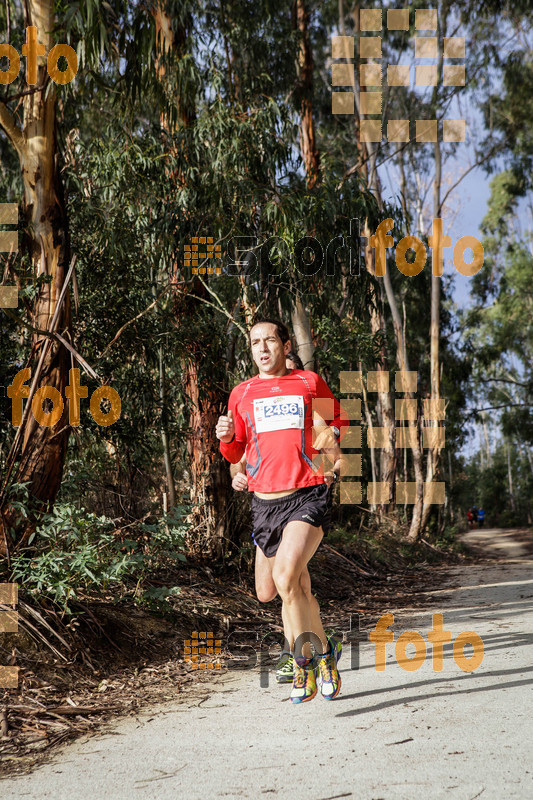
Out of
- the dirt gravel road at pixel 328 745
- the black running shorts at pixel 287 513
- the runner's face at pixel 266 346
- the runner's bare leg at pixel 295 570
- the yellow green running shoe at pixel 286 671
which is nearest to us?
the dirt gravel road at pixel 328 745

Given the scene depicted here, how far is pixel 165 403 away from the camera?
689 centimetres

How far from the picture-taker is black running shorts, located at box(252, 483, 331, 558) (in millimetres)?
3773

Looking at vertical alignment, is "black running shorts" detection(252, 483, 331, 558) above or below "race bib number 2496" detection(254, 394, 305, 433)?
below

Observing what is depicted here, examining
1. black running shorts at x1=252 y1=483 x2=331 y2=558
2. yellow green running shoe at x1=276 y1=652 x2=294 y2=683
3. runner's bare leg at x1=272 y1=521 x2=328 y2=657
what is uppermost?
black running shorts at x1=252 y1=483 x2=331 y2=558

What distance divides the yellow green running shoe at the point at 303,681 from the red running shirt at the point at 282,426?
826 mm

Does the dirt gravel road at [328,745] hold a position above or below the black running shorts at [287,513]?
below

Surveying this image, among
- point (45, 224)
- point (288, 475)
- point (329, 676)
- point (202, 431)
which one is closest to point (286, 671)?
point (329, 676)

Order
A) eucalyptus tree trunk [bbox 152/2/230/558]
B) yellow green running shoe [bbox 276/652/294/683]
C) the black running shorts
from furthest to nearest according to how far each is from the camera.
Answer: eucalyptus tree trunk [bbox 152/2/230/558]
yellow green running shoe [bbox 276/652/294/683]
the black running shorts

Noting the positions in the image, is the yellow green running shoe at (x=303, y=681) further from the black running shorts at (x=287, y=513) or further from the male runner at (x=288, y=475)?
the black running shorts at (x=287, y=513)

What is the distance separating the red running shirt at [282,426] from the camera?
386 cm

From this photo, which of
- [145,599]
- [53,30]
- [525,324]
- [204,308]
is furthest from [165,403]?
[525,324]

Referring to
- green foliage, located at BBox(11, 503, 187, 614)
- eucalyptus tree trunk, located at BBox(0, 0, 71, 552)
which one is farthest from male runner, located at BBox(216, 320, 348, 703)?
eucalyptus tree trunk, located at BBox(0, 0, 71, 552)

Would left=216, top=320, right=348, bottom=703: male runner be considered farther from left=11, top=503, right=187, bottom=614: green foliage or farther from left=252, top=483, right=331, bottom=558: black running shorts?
left=11, top=503, right=187, bottom=614: green foliage

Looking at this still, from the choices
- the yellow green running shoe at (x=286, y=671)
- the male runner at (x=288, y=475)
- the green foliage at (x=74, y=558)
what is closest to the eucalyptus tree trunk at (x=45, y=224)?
the green foliage at (x=74, y=558)
